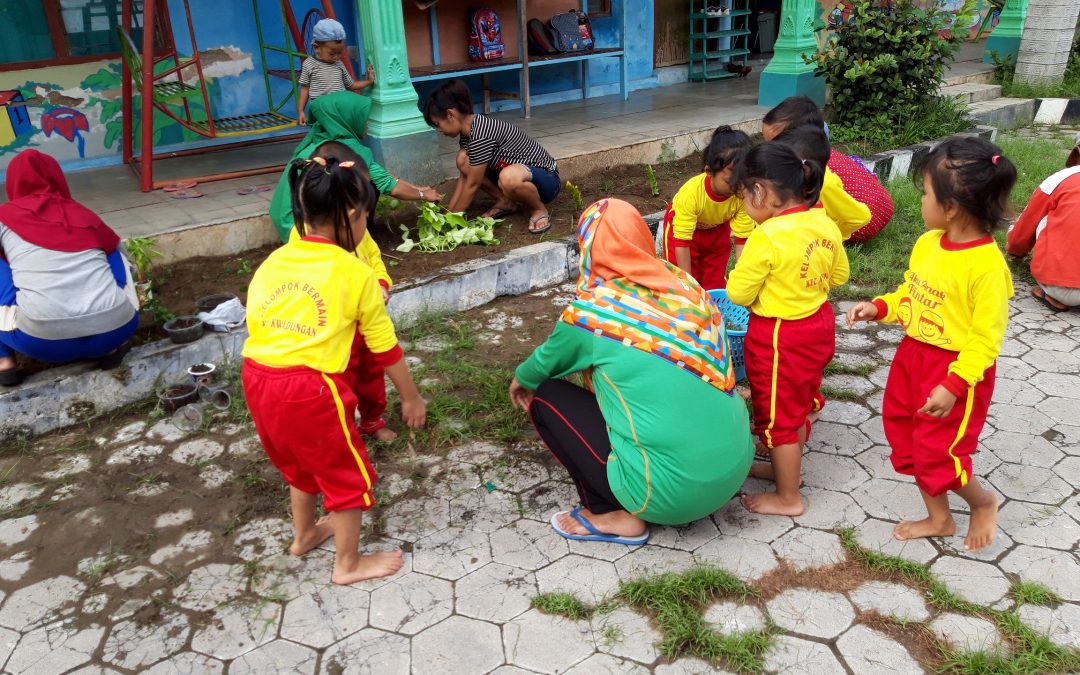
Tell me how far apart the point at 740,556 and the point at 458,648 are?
1.00 metres

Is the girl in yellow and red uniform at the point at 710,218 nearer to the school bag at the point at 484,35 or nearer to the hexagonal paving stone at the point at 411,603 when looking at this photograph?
the hexagonal paving stone at the point at 411,603

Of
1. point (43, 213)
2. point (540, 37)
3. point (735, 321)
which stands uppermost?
point (540, 37)

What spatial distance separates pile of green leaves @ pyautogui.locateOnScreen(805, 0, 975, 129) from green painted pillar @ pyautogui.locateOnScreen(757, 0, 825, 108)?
0.85ft

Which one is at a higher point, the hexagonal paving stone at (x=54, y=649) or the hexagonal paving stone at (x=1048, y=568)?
the hexagonal paving stone at (x=54, y=649)

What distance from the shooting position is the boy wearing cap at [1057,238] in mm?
4289

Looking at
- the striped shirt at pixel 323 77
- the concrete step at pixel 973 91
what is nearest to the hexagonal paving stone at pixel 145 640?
the striped shirt at pixel 323 77

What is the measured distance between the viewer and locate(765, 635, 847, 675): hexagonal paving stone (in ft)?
7.38

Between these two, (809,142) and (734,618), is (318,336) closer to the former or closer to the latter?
(734,618)

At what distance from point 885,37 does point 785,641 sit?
627 centimetres

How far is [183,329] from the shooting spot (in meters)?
3.89

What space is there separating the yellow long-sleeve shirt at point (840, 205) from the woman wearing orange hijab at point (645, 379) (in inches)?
51.2

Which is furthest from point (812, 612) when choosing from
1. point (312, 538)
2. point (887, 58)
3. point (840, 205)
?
point (887, 58)

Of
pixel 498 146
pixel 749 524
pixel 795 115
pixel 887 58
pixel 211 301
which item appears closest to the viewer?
pixel 749 524

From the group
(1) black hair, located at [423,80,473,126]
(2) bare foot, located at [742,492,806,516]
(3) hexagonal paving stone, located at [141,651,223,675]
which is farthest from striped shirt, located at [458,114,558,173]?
(3) hexagonal paving stone, located at [141,651,223,675]
